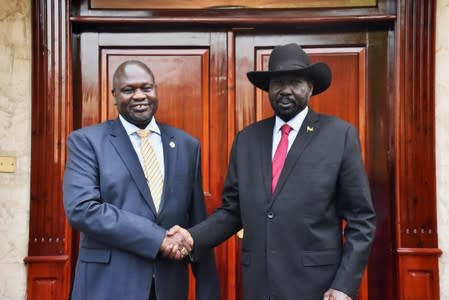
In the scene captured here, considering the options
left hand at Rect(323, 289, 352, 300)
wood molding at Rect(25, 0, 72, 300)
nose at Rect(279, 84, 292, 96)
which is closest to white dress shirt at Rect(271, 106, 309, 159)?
nose at Rect(279, 84, 292, 96)

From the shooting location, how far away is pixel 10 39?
3.67 metres

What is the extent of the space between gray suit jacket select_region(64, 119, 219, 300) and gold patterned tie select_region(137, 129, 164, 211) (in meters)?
0.03

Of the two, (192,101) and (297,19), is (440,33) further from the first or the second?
(192,101)

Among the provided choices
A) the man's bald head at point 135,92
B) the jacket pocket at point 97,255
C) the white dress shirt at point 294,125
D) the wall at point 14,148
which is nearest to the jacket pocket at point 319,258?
the white dress shirt at point 294,125

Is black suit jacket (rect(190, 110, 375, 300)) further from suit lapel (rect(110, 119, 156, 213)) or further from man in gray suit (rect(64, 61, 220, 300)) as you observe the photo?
suit lapel (rect(110, 119, 156, 213))

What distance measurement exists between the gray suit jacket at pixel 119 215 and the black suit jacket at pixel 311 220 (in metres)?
0.39

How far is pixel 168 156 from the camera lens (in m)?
2.96

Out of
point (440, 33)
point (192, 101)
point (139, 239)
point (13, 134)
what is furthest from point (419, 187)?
point (13, 134)

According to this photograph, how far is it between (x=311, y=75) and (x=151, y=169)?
88 cm

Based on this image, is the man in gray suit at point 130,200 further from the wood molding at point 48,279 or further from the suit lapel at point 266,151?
the wood molding at point 48,279

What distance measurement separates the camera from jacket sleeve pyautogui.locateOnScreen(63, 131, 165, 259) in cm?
270

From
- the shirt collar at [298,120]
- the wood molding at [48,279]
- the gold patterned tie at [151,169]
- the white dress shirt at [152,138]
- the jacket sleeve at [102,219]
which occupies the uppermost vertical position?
the shirt collar at [298,120]

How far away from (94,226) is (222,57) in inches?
61.8

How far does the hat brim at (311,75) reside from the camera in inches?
108
